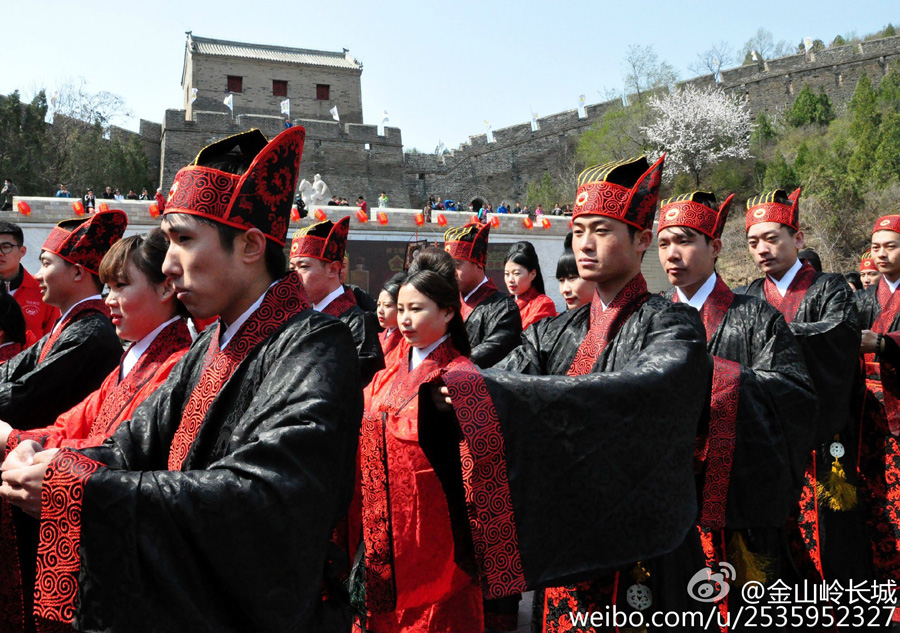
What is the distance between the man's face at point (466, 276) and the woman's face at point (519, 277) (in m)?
0.35

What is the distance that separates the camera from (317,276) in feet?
20.1

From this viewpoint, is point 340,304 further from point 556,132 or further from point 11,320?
point 556,132

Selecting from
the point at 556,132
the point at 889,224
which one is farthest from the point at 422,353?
the point at 556,132

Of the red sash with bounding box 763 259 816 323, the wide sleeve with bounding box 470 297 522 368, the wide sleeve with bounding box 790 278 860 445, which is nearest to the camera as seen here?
the wide sleeve with bounding box 790 278 860 445

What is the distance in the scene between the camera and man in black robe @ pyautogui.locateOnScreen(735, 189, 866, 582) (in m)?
3.95

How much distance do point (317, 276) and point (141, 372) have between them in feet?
10.5

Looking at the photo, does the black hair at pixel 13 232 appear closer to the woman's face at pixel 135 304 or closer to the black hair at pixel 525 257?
the woman's face at pixel 135 304

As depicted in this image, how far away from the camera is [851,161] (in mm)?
30062

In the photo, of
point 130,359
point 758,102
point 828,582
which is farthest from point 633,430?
point 758,102

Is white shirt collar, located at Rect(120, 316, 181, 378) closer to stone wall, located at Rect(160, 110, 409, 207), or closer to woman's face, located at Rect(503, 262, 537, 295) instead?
woman's face, located at Rect(503, 262, 537, 295)

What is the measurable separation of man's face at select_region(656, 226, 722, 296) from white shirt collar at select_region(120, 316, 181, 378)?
2.24 m

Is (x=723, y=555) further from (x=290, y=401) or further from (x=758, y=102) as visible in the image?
(x=758, y=102)

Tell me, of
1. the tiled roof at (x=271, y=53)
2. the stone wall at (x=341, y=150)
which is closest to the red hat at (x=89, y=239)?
the stone wall at (x=341, y=150)

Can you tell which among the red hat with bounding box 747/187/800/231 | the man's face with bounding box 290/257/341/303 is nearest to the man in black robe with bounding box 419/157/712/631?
the red hat with bounding box 747/187/800/231
